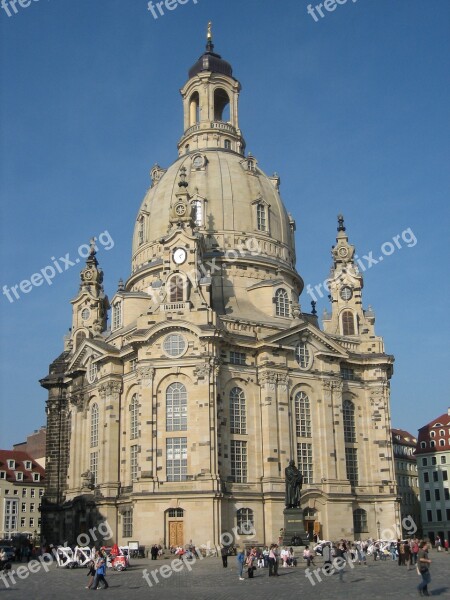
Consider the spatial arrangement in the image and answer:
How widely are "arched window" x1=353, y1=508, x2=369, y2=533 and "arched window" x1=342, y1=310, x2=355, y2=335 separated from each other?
62.8ft

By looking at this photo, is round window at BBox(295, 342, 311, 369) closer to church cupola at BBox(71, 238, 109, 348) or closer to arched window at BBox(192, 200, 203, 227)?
arched window at BBox(192, 200, 203, 227)

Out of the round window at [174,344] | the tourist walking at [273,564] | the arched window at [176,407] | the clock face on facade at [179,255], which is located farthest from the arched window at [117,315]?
the tourist walking at [273,564]

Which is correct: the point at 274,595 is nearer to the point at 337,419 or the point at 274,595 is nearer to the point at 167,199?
the point at 337,419

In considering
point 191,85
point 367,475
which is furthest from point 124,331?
point 191,85

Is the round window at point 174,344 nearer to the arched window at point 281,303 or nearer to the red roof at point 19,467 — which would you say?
the arched window at point 281,303

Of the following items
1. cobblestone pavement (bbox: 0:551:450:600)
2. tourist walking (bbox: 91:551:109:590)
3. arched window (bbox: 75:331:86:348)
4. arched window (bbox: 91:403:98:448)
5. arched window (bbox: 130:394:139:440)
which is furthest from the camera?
arched window (bbox: 75:331:86:348)

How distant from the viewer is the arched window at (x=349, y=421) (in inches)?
2948

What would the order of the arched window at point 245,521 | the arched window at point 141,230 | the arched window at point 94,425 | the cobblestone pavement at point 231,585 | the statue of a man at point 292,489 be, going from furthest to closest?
the arched window at point 141,230 → the arched window at point 94,425 → the arched window at point 245,521 → the statue of a man at point 292,489 → the cobblestone pavement at point 231,585

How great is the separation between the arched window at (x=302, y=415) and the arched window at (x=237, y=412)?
18.3ft

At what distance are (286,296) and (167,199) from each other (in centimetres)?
1793

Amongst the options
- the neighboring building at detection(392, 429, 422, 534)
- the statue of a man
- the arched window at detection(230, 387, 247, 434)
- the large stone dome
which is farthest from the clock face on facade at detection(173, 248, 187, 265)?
the neighboring building at detection(392, 429, 422, 534)

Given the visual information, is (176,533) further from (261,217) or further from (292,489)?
(261,217)

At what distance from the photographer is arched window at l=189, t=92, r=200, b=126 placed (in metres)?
95.9

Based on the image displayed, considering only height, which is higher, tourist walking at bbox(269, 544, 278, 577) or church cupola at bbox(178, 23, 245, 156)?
church cupola at bbox(178, 23, 245, 156)
